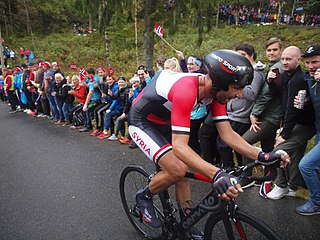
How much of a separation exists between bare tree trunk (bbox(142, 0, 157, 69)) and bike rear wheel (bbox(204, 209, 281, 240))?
7.93 meters

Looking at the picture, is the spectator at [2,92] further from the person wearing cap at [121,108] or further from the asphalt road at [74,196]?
the person wearing cap at [121,108]

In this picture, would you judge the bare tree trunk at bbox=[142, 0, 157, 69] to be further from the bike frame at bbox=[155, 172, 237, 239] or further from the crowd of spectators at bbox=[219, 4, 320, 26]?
the crowd of spectators at bbox=[219, 4, 320, 26]

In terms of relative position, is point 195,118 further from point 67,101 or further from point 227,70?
point 67,101

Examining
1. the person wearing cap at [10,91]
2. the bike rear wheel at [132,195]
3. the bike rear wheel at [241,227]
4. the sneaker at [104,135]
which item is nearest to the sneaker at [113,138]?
the sneaker at [104,135]

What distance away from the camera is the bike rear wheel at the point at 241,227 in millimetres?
1838

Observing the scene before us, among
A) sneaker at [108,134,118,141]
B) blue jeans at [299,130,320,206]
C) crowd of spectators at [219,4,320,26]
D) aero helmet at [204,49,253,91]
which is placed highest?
crowd of spectators at [219,4,320,26]

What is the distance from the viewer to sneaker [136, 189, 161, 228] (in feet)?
8.98

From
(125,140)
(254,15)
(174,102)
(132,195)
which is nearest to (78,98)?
(125,140)

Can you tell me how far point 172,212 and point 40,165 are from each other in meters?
3.92

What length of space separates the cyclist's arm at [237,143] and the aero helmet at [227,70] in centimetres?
52

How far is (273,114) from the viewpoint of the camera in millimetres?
3902

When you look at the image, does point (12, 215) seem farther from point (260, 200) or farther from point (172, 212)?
point (260, 200)

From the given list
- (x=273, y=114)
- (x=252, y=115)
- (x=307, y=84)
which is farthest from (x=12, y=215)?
(x=307, y=84)

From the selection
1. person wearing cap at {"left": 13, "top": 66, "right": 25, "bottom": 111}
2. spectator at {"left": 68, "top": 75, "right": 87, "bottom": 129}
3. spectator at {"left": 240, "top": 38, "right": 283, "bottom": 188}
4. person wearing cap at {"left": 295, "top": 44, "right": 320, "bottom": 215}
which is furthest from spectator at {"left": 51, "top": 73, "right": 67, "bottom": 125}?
person wearing cap at {"left": 295, "top": 44, "right": 320, "bottom": 215}
